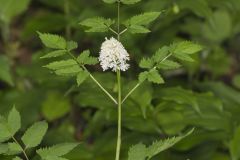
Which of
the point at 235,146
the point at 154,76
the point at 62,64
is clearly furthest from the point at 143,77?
the point at 235,146

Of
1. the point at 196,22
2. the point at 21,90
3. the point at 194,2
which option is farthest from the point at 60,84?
the point at 196,22

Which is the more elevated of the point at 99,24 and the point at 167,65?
the point at 99,24

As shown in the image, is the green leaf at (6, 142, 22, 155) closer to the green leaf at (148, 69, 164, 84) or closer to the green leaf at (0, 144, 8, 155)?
the green leaf at (0, 144, 8, 155)

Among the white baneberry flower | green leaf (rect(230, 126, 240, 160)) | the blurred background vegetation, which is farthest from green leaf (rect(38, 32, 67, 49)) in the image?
green leaf (rect(230, 126, 240, 160))

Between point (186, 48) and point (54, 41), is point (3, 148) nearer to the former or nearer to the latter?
point (54, 41)

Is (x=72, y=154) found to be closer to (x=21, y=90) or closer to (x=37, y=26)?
(x=37, y=26)

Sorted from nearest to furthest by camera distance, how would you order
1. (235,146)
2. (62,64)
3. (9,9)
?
(62,64) < (235,146) < (9,9)
